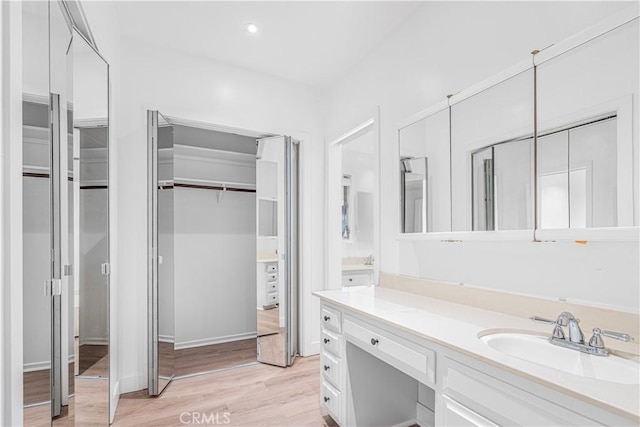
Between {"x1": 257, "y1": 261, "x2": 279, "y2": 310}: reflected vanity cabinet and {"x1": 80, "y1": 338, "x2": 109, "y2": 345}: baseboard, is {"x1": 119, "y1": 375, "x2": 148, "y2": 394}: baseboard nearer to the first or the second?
{"x1": 80, "y1": 338, "x2": 109, "y2": 345}: baseboard

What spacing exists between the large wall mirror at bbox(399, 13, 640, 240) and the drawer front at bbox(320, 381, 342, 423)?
1.16 metres

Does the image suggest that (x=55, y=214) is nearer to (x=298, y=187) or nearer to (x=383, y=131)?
(x=383, y=131)

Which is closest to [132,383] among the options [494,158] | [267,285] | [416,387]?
[267,285]

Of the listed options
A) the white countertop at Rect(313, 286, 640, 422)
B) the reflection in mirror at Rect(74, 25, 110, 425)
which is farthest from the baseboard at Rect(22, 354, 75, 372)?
the white countertop at Rect(313, 286, 640, 422)

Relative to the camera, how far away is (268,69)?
315cm

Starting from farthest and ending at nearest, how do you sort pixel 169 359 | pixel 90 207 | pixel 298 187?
pixel 298 187, pixel 169 359, pixel 90 207

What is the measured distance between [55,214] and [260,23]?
200 centimetres

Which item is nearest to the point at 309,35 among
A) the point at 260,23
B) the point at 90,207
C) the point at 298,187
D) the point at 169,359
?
the point at 260,23

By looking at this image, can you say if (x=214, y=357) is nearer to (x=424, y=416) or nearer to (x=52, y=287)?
(x=424, y=416)

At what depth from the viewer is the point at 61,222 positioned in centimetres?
113

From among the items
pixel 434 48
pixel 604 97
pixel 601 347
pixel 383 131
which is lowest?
pixel 601 347

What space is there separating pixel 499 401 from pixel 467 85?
5.12 ft

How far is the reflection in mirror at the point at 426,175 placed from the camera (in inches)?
77.7

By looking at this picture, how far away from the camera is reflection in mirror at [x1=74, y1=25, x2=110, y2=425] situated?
1.37 m
